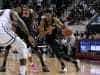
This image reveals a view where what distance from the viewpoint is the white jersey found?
25.4 feet

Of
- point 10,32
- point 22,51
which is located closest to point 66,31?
point 10,32

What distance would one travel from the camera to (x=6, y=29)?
7.84 m

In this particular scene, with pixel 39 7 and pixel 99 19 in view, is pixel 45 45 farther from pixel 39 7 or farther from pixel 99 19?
pixel 39 7

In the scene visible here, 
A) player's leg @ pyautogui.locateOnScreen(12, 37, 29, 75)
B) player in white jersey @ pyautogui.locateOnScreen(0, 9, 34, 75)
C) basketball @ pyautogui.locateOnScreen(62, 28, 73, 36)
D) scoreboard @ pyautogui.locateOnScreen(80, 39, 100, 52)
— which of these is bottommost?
scoreboard @ pyautogui.locateOnScreen(80, 39, 100, 52)

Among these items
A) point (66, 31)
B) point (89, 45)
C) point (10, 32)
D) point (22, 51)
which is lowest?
point (89, 45)

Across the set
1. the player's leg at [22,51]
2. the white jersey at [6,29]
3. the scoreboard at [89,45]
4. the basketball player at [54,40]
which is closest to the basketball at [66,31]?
the scoreboard at [89,45]

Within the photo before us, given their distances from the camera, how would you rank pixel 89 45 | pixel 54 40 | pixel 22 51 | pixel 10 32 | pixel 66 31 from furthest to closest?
1. pixel 66 31
2. pixel 89 45
3. pixel 54 40
4. pixel 10 32
5. pixel 22 51

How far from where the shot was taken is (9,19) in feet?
25.5

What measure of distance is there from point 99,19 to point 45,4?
3.78 metres

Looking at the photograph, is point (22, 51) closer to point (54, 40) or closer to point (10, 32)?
point (10, 32)

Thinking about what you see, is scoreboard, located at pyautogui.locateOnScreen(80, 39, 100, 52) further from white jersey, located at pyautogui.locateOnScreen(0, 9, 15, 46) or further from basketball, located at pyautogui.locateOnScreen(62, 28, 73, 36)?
white jersey, located at pyautogui.locateOnScreen(0, 9, 15, 46)

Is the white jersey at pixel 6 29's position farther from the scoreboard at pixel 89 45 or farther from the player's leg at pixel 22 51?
the scoreboard at pixel 89 45

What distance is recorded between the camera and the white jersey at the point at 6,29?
775 centimetres

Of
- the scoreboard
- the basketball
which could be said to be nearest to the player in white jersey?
the basketball
